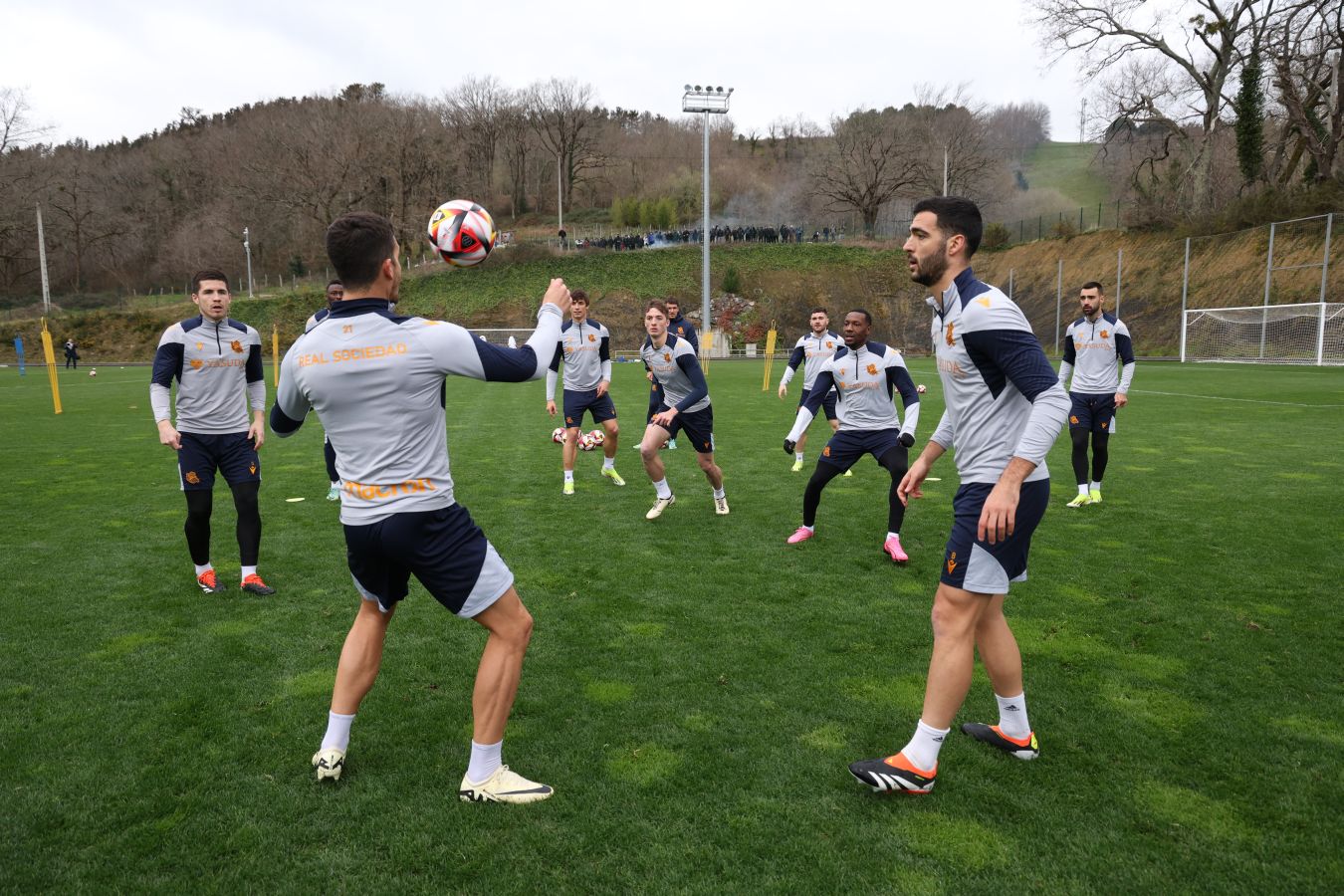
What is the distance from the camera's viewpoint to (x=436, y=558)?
10.0ft

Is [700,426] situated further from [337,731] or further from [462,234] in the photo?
[337,731]

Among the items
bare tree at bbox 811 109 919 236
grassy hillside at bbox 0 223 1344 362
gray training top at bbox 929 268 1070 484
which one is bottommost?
gray training top at bbox 929 268 1070 484

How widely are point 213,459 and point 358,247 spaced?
3810mm

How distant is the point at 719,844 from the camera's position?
2961 millimetres

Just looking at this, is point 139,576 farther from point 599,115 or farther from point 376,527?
point 599,115

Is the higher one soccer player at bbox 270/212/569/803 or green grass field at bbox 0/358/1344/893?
soccer player at bbox 270/212/569/803

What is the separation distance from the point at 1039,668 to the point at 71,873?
4468 mm

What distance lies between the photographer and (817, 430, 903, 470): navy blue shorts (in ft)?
23.3

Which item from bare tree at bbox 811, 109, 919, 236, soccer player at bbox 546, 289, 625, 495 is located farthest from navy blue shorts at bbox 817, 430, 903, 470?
bare tree at bbox 811, 109, 919, 236

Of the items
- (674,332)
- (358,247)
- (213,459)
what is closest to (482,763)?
(358,247)

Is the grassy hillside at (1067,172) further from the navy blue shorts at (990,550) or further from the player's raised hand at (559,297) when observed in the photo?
the player's raised hand at (559,297)

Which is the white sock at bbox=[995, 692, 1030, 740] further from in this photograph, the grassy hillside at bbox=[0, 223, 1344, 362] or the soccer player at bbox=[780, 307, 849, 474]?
the grassy hillside at bbox=[0, 223, 1344, 362]

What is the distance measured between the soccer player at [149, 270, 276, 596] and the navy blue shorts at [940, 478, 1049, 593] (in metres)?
4.85

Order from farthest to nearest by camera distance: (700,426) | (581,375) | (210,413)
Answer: (581,375), (700,426), (210,413)
